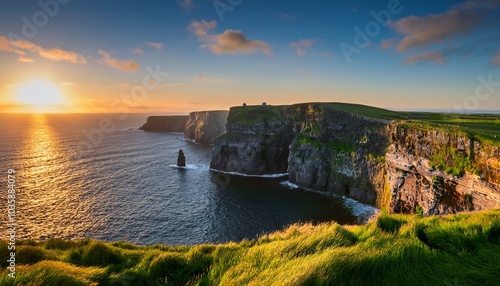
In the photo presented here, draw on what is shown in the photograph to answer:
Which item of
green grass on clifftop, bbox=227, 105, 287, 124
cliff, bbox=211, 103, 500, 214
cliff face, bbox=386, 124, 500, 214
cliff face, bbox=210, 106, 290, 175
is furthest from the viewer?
green grass on clifftop, bbox=227, 105, 287, 124

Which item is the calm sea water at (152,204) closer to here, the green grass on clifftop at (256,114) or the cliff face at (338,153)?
the cliff face at (338,153)

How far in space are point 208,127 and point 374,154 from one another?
10146 cm

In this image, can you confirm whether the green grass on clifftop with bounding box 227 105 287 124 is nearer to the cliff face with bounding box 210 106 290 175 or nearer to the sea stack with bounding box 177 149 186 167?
the cliff face with bounding box 210 106 290 175

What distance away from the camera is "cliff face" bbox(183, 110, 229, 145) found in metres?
142

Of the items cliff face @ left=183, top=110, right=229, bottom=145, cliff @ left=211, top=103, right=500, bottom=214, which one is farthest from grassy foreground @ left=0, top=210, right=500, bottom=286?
cliff face @ left=183, top=110, right=229, bottom=145

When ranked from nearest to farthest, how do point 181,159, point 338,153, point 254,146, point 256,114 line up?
point 338,153, point 254,146, point 181,159, point 256,114

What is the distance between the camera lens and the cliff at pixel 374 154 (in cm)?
3369

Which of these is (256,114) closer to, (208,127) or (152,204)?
(152,204)

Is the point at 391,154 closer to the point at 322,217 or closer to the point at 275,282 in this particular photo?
the point at 322,217

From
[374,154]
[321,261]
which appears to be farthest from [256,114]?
[321,261]

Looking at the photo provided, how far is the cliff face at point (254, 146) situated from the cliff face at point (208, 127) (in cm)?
5478

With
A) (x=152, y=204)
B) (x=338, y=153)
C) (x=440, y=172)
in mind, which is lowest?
(x=152, y=204)

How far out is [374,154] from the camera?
5759cm

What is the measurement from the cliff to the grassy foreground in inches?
1190
